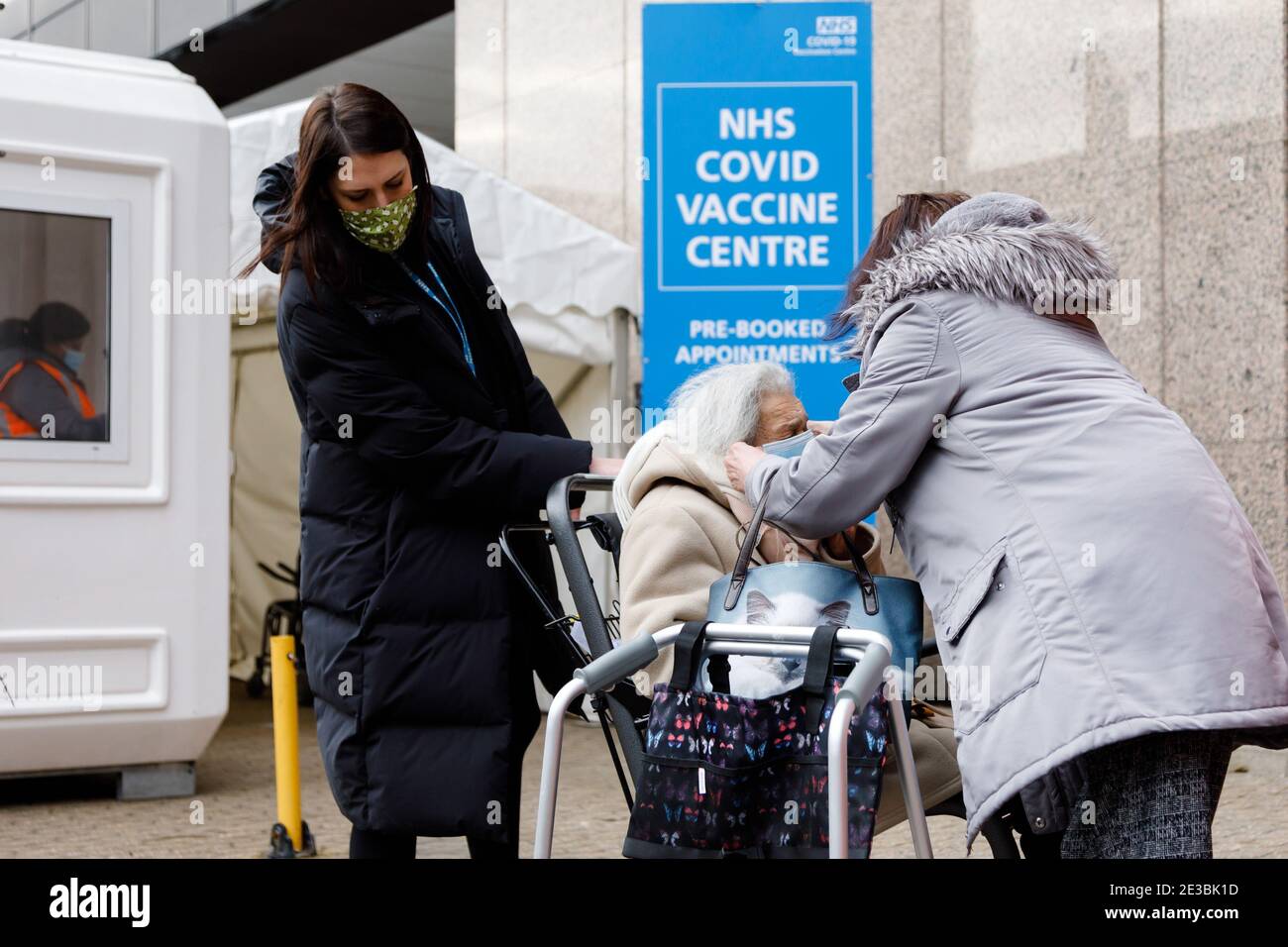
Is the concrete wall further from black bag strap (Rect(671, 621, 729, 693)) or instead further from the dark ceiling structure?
the dark ceiling structure

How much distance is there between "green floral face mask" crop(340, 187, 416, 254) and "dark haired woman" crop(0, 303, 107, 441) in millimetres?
3515

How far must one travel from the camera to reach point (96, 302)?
5.97 meters

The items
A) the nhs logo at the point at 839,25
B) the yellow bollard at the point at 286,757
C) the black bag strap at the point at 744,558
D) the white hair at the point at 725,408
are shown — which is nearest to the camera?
the black bag strap at the point at 744,558

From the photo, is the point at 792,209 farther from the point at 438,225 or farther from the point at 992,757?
the point at 992,757

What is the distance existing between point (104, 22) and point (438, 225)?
44.7 ft

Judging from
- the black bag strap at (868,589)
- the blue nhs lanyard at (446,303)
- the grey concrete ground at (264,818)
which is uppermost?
the blue nhs lanyard at (446,303)

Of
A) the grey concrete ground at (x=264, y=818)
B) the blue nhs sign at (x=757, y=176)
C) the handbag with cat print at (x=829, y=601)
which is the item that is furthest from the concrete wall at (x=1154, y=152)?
the handbag with cat print at (x=829, y=601)

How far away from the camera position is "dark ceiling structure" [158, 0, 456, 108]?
1246 centimetres

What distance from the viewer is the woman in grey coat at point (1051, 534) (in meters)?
2.15

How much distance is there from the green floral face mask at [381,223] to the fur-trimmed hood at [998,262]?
885 mm

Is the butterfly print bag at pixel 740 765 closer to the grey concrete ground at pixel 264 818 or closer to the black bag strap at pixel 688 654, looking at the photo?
the black bag strap at pixel 688 654

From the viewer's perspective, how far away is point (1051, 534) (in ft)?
7.27

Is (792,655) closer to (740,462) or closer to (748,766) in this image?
(748,766)

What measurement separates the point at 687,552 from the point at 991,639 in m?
0.87
